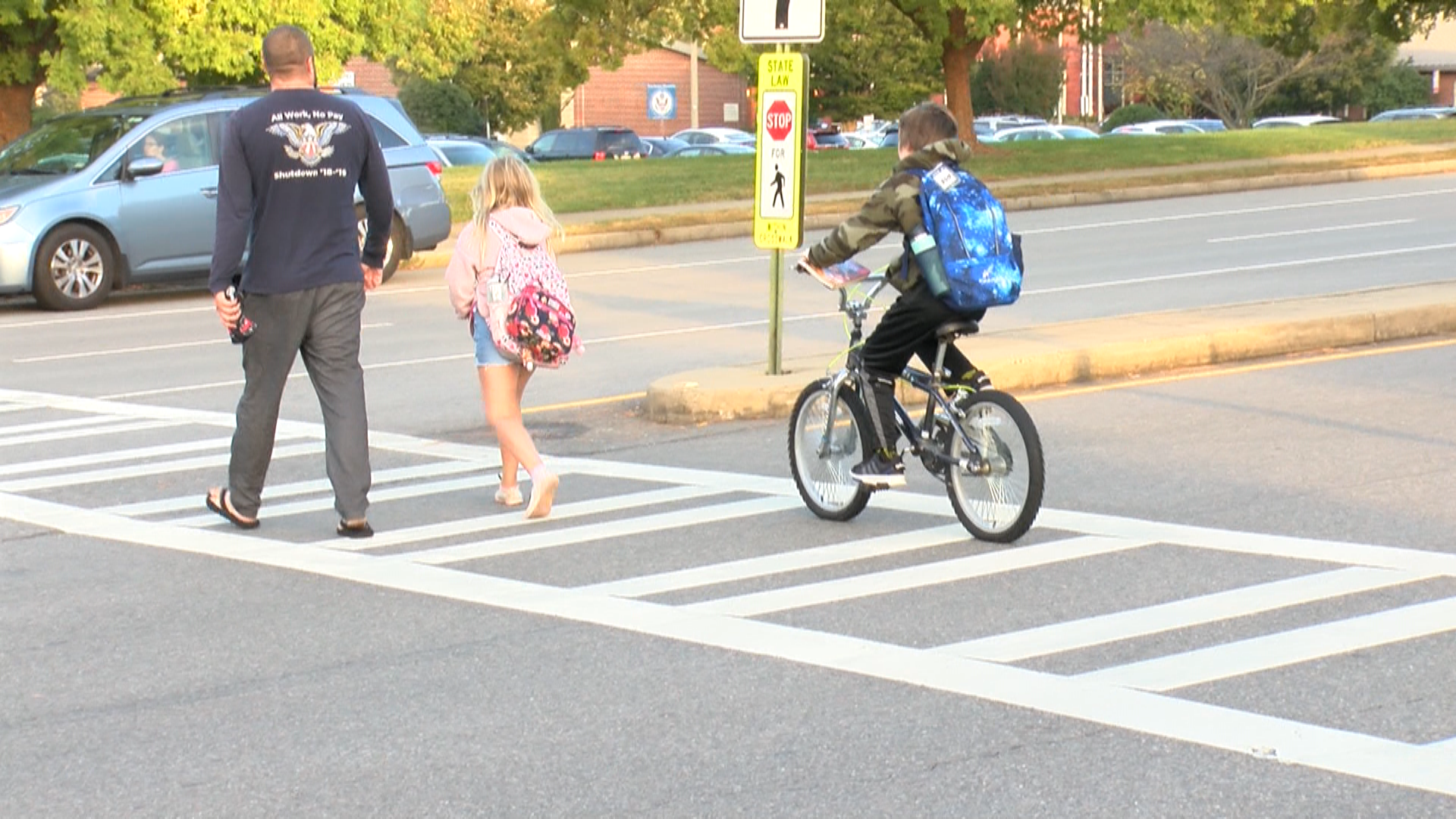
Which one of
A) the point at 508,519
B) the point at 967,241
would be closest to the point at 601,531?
the point at 508,519

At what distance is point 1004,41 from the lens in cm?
7306

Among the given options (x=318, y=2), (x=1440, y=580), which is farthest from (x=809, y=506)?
(x=318, y=2)

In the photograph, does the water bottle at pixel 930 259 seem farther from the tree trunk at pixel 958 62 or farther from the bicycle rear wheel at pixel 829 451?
the tree trunk at pixel 958 62

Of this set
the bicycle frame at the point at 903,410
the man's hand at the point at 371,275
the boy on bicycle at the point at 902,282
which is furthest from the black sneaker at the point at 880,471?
the man's hand at the point at 371,275

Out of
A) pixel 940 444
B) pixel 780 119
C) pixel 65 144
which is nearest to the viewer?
pixel 940 444

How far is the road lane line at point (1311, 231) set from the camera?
21.9 m

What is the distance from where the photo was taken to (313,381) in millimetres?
8523

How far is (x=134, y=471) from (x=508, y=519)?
2478 mm

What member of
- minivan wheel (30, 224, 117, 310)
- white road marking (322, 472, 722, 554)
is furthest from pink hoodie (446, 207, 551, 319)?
minivan wheel (30, 224, 117, 310)

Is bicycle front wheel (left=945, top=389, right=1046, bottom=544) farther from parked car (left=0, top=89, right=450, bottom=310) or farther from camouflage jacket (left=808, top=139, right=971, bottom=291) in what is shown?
parked car (left=0, top=89, right=450, bottom=310)

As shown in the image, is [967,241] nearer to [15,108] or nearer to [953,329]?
[953,329]

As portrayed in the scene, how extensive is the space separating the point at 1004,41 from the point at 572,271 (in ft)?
178

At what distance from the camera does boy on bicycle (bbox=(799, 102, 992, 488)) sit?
26.1 feet

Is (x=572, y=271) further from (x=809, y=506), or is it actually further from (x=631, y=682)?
(x=631, y=682)
